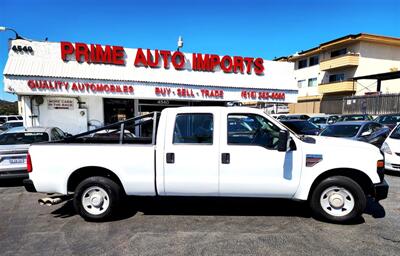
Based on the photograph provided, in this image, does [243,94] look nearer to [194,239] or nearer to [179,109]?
Answer: [179,109]

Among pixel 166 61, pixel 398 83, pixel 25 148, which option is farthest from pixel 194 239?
pixel 398 83

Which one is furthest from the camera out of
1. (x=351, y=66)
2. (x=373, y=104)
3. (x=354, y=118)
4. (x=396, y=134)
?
(x=351, y=66)

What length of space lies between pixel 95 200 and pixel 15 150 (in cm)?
357

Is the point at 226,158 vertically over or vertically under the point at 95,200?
over

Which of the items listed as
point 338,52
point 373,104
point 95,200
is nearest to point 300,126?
point 95,200

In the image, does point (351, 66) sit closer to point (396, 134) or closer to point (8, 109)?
point (396, 134)

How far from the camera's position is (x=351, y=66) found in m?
31.1

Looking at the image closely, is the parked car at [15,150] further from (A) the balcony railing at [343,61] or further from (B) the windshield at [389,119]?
(A) the balcony railing at [343,61]

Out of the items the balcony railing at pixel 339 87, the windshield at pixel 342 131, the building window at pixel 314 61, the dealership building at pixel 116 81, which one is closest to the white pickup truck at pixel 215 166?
the windshield at pixel 342 131

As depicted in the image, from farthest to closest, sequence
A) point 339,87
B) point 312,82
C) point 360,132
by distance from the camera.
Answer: point 312,82, point 339,87, point 360,132

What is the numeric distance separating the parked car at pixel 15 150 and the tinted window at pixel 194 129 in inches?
181

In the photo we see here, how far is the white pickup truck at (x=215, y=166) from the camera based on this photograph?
165 inches

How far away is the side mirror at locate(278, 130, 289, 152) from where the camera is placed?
12.9ft

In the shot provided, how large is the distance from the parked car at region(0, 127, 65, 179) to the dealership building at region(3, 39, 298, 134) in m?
5.29
